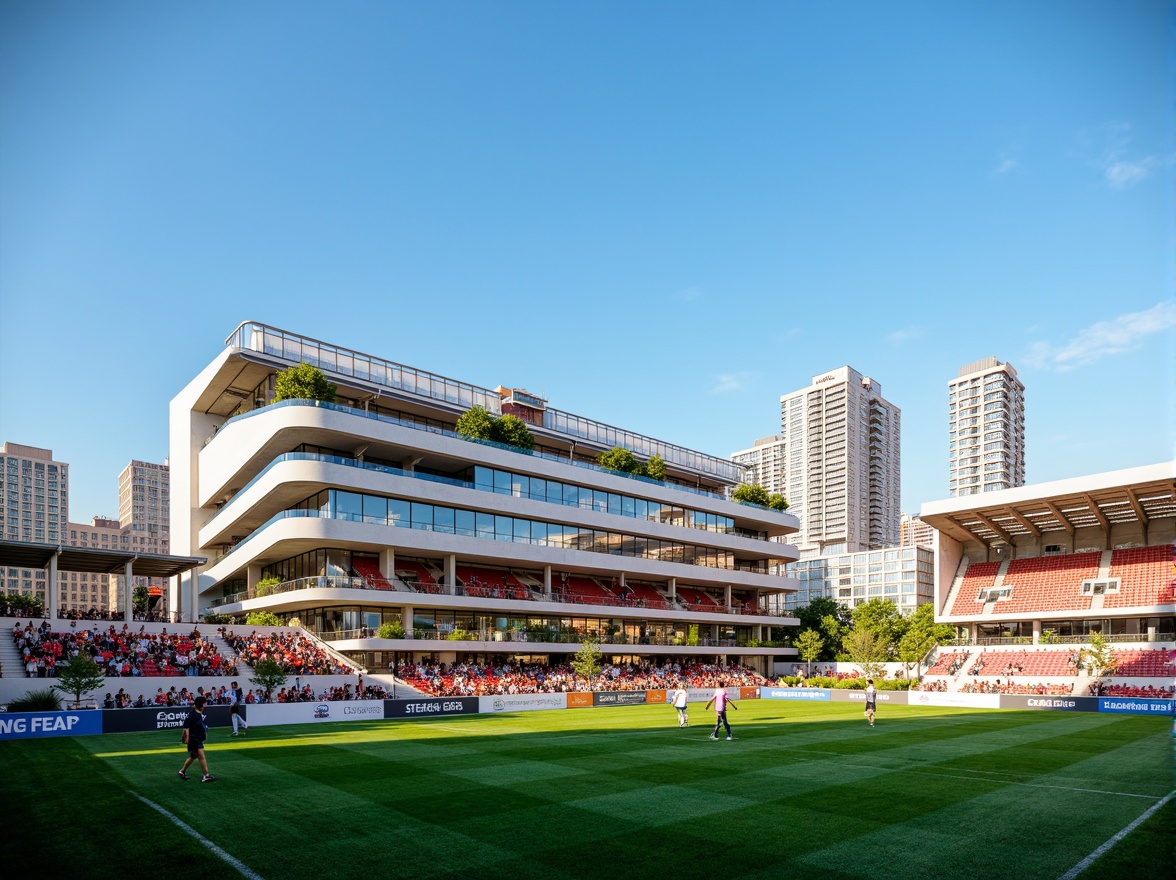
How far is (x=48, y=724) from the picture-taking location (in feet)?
91.1

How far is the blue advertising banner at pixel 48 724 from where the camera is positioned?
27.0 metres

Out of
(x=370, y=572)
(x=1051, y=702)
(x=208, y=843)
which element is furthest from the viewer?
(x=370, y=572)

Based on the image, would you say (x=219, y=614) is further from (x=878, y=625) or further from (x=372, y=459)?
(x=878, y=625)

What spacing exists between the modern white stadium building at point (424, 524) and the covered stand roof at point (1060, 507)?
20.5m

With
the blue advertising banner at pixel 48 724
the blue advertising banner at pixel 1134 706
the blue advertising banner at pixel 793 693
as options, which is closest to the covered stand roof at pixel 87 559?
the blue advertising banner at pixel 48 724

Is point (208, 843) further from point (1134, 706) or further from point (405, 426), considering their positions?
point (1134, 706)

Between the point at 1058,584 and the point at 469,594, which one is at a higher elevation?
the point at 469,594

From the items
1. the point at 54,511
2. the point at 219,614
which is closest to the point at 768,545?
the point at 219,614

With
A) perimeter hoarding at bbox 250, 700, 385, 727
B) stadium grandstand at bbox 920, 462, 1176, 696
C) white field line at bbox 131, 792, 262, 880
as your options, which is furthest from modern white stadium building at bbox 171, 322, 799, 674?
white field line at bbox 131, 792, 262, 880

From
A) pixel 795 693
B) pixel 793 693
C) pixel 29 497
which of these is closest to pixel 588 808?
pixel 795 693

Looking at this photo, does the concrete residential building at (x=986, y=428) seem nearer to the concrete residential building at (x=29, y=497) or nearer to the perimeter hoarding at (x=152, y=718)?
the perimeter hoarding at (x=152, y=718)

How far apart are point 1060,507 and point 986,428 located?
126787 mm

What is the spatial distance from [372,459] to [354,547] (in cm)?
798

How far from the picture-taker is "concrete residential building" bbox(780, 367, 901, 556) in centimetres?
18388
